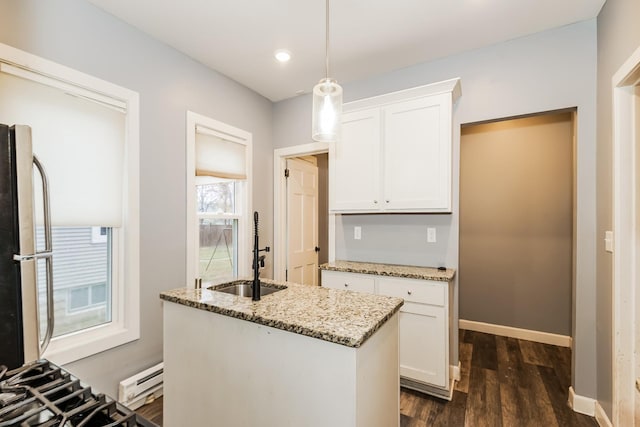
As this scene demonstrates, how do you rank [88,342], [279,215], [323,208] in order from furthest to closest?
[323,208]
[279,215]
[88,342]

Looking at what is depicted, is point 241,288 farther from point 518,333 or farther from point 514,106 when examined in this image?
point 518,333

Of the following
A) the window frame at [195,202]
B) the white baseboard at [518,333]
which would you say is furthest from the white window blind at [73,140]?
the white baseboard at [518,333]

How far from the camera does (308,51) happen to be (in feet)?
8.36

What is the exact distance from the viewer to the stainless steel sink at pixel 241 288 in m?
1.88

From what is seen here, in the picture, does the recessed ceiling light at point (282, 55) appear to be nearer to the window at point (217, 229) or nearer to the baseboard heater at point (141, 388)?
the window at point (217, 229)

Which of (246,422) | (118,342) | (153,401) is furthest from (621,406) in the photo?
(118,342)

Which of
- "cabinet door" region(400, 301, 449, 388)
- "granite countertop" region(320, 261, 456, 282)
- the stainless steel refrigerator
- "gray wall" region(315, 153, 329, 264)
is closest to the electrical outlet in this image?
"granite countertop" region(320, 261, 456, 282)

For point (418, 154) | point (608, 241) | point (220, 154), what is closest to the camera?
point (608, 241)

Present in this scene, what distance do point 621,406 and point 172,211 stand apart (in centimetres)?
327

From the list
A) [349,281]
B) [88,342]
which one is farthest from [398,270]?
[88,342]

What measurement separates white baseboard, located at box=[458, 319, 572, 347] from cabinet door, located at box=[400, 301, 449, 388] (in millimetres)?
1726

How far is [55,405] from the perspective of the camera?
2.44 ft

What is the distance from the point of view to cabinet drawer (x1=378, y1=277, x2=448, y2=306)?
7.43ft

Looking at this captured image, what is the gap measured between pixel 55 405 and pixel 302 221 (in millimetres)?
3269
